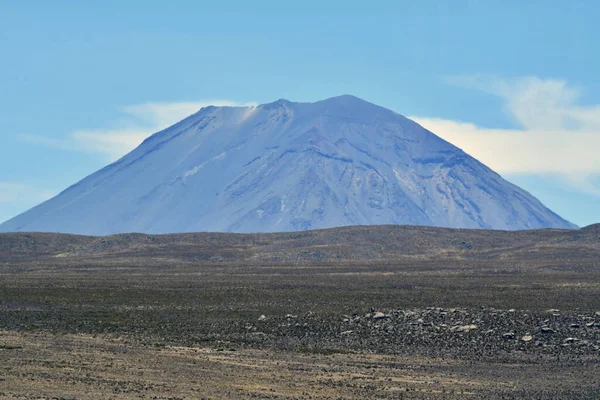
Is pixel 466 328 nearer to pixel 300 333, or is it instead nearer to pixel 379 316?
pixel 379 316

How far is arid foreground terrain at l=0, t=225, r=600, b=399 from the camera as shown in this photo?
27.3 m

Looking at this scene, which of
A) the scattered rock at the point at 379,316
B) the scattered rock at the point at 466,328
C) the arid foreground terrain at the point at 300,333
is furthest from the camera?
the scattered rock at the point at 379,316

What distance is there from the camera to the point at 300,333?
40.2m

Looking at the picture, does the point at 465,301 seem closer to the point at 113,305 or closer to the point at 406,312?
→ the point at 406,312

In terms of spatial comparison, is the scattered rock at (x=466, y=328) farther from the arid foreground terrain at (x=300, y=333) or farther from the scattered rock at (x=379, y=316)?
the scattered rock at (x=379, y=316)

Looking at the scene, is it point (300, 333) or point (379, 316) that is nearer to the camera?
point (300, 333)

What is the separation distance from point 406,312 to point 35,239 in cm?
8480

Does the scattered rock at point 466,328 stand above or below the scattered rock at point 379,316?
below

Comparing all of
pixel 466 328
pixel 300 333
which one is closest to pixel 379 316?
pixel 466 328

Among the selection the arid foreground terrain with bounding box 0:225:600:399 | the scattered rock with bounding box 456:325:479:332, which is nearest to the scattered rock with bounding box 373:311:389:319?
the arid foreground terrain with bounding box 0:225:600:399

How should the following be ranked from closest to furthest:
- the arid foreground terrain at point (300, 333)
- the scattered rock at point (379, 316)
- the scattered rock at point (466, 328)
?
1. the arid foreground terrain at point (300, 333)
2. the scattered rock at point (466, 328)
3. the scattered rock at point (379, 316)

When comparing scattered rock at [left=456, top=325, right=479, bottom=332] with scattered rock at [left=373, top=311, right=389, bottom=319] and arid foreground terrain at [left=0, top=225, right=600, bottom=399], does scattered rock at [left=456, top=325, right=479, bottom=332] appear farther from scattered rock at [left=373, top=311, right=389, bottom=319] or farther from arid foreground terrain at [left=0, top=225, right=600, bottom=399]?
scattered rock at [left=373, top=311, right=389, bottom=319]

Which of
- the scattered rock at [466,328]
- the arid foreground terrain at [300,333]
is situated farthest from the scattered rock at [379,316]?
the scattered rock at [466,328]

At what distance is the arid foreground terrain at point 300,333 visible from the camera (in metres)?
27.3
